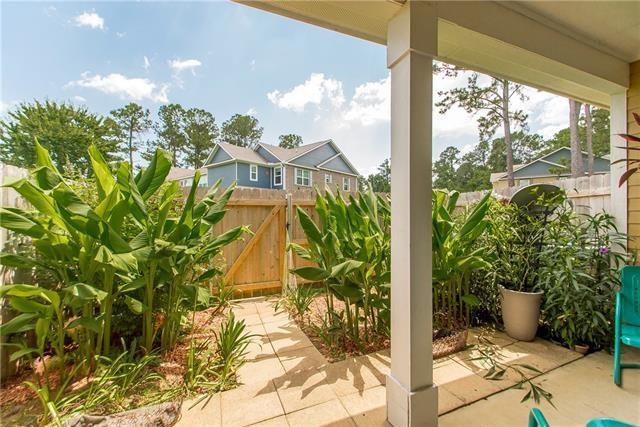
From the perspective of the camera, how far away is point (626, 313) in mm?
2105

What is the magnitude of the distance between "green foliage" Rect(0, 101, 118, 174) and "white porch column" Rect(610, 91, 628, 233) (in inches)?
511

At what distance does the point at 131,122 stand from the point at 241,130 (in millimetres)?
8258

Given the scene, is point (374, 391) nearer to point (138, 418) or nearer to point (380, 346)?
point (380, 346)

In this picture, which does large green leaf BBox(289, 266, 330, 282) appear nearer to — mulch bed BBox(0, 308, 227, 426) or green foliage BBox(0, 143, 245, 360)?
green foliage BBox(0, 143, 245, 360)

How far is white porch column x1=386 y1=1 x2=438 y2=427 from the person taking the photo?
146 centimetres

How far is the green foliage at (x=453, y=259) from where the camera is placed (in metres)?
2.48

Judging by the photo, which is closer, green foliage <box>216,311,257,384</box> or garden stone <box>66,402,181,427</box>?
garden stone <box>66,402,181,427</box>

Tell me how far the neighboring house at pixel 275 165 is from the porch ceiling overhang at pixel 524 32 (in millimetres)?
12584

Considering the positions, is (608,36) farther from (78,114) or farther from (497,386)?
(78,114)

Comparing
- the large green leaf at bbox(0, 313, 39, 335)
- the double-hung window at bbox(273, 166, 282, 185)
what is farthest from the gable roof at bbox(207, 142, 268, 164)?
the large green leaf at bbox(0, 313, 39, 335)

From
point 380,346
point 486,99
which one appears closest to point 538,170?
point 486,99

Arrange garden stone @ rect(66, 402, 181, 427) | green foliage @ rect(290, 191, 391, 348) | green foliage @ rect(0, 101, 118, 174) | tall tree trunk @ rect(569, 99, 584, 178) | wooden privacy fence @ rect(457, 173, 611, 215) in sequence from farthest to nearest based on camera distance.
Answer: green foliage @ rect(0, 101, 118, 174)
tall tree trunk @ rect(569, 99, 584, 178)
wooden privacy fence @ rect(457, 173, 611, 215)
green foliage @ rect(290, 191, 391, 348)
garden stone @ rect(66, 402, 181, 427)

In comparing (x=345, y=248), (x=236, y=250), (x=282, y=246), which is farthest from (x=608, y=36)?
(x=236, y=250)

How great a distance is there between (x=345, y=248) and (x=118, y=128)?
21.2 m
